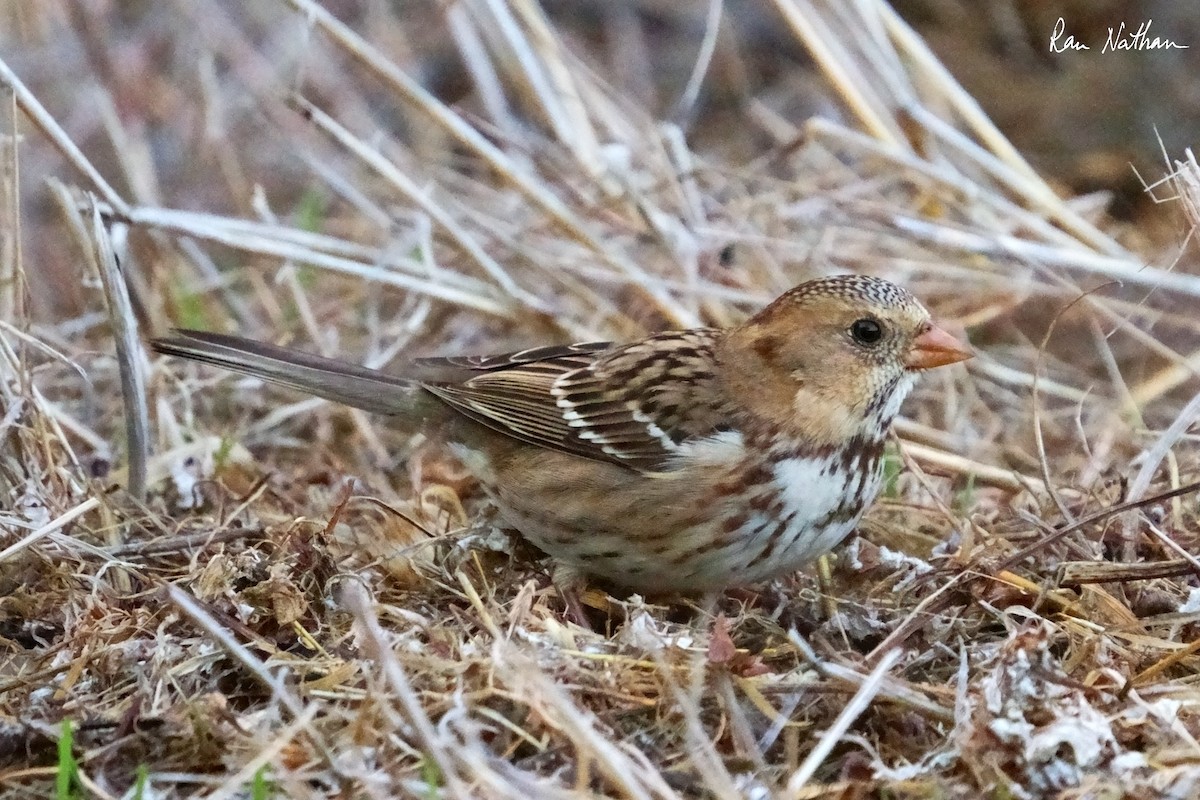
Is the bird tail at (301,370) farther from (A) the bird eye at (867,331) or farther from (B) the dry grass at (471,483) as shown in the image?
(A) the bird eye at (867,331)

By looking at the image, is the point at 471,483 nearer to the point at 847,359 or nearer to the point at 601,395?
the point at 601,395

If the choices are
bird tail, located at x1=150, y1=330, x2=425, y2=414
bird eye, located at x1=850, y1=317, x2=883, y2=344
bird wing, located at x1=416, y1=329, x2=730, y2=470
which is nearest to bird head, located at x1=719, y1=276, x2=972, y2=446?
bird eye, located at x1=850, y1=317, x2=883, y2=344

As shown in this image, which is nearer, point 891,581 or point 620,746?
point 620,746

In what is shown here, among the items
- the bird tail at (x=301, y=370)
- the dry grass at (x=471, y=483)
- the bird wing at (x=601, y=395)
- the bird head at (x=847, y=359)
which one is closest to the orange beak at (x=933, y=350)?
the bird head at (x=847, y=359)

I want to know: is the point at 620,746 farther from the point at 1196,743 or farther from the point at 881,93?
the point at 881,93

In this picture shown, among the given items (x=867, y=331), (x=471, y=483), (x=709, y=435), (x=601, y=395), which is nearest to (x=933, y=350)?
(x=867, y=331)

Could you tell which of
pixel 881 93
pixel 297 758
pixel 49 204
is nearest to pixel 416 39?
pixel 49 204

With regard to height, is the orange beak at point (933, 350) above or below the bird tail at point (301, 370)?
above
